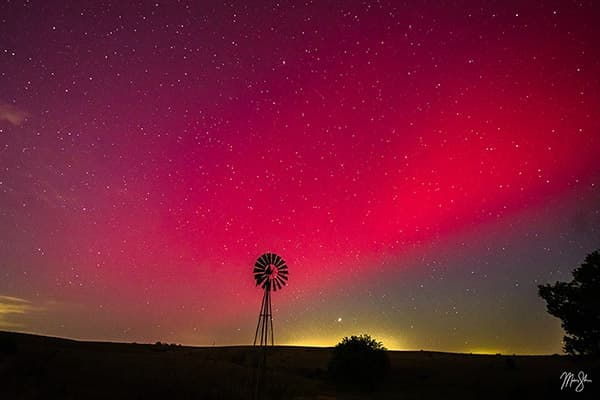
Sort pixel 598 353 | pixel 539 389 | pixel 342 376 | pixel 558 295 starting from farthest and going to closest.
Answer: pixel 342 376 < pixel 539 389 < pixel 558 295 < pixel 598 353

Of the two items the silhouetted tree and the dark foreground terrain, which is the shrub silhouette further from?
the silhouetted tree

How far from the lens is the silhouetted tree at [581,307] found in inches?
992

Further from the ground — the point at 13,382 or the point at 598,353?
the point at 598,353

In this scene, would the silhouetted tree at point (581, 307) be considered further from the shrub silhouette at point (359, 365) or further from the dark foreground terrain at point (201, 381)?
the shrub silhouette at point (359, 365)

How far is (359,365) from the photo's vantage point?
125 feet

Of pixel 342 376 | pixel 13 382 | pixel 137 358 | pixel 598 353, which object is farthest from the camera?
pixel 342 376

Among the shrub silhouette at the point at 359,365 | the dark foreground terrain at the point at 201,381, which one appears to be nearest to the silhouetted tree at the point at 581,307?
the dark foreground terrain at the point at 201,381

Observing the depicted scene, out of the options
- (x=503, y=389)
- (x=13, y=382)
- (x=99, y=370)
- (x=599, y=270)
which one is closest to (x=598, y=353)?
(x=599, y=270)

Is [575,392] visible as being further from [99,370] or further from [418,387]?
[99,370]

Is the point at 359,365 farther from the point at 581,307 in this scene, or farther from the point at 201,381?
the point at 581,307

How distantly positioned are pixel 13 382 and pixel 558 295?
35.2 m

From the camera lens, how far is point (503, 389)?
32.0 meters

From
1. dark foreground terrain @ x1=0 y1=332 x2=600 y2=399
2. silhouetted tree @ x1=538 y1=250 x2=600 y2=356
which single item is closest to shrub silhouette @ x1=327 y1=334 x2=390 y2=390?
dark foreground terrain @ x1=0 y1=332 x2=600 y2=399

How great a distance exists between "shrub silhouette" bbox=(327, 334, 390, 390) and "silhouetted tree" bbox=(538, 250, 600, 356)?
17.2m
